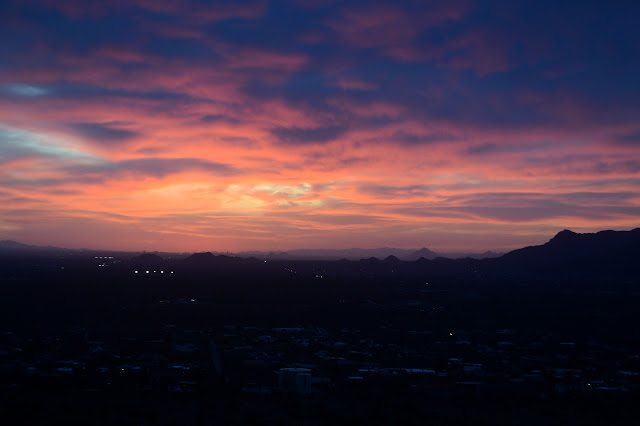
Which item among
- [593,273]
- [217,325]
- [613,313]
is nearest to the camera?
[217,325]

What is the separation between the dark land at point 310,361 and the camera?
81.8ft

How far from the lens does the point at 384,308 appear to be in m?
75.2

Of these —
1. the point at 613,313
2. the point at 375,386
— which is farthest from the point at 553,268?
the point at 375,386

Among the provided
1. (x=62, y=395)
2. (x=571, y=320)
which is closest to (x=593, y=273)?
(x=571, y=320)

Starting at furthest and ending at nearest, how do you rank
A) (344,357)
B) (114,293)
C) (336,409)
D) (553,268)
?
1. (553,268)
2. (114,293)
3. (344,357)
4. (336,409)

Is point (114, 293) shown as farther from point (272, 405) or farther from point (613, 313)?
point (613, 313)

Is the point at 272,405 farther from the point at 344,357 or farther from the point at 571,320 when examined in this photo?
the point at 571,320

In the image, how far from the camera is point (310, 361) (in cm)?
3725

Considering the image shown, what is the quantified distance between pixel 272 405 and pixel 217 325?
31.4 m

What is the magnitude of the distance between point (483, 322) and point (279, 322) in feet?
80.1

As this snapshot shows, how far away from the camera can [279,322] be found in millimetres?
59000

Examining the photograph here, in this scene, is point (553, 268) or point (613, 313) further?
point (553, 268)

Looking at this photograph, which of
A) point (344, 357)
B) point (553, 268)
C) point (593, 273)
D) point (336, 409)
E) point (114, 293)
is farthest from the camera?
point (553, 268)

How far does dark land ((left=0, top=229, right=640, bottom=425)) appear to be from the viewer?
24.9 metres
